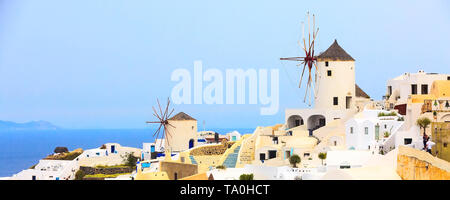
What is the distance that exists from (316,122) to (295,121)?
0.98 meters

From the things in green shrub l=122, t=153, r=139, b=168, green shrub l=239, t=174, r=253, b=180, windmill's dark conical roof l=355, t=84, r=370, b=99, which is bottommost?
green shrub l=122, t=153, r=139, b=168

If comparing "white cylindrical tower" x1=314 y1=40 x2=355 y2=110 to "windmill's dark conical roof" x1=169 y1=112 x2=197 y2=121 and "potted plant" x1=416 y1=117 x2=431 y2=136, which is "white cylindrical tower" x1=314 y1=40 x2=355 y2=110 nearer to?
"windmill's dark conical roof" x1=169 y1=112 x2=197 y2=121

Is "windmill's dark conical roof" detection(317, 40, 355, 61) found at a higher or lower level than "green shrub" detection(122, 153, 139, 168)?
higher

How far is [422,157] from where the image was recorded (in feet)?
79.3

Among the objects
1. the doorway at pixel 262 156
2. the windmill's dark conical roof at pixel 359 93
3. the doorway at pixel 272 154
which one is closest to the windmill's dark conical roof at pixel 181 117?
the doorway at pixel 262 156

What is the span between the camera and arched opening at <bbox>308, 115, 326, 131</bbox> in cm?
3378

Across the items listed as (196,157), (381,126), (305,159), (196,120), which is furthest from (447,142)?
(196,120)

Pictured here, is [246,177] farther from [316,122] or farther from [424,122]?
[316,122]

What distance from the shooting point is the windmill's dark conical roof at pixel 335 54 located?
33.9 meters

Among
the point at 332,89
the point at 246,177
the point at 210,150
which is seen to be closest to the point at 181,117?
the point at 210,150

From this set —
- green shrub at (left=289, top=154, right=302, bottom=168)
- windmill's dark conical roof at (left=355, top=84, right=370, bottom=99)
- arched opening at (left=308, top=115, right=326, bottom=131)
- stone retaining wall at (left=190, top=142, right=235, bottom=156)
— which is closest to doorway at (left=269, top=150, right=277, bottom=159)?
green shrub at (left=289, top=154, right=302, bottom=168)

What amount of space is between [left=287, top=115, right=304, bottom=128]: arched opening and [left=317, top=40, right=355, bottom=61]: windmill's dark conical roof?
2529 millimetres
